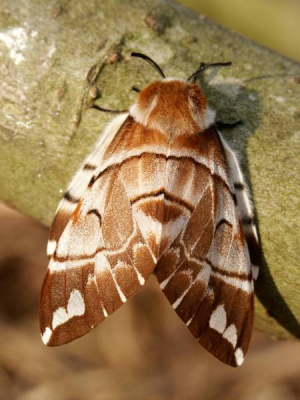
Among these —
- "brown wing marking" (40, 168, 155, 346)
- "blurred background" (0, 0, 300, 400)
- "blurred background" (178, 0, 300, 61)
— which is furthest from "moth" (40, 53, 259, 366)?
"blurred background" (178, 0, 300, 61)

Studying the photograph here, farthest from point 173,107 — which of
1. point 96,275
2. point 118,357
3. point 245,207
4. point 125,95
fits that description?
point 118,357

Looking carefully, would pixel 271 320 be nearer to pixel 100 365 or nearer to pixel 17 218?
pixel 100 365

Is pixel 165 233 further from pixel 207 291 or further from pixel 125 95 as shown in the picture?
pixel 125 95

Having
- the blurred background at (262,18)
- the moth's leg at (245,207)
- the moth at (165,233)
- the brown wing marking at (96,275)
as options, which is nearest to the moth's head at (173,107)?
the moth at (165,233)

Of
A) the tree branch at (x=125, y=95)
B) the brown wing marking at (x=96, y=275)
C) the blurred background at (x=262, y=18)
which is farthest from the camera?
the blurred background at (x=262, y=18)

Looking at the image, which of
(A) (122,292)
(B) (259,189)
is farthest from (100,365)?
(B) (259,189)

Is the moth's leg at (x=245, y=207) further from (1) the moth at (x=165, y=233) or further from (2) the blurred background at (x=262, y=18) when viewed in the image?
(2) the blurred background at (x=262, y=18)
